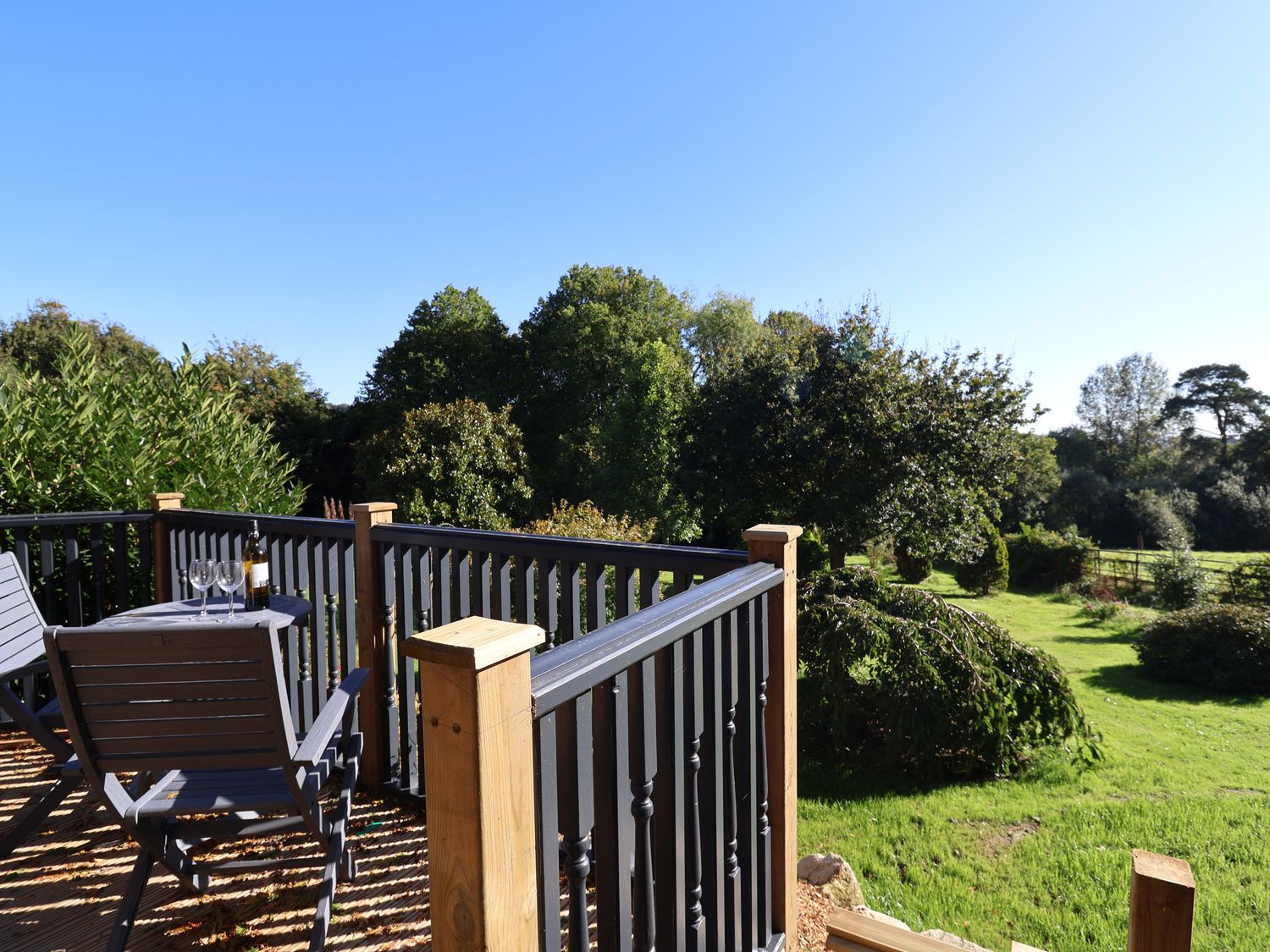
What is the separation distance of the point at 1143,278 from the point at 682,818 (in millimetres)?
27594

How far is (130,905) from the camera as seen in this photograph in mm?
1759

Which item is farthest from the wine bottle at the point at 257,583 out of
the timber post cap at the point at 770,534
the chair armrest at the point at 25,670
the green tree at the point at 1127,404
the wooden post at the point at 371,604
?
the green tree at the point at 1127,404

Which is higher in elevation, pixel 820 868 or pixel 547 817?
pixel 547 817

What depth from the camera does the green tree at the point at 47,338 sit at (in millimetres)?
20500

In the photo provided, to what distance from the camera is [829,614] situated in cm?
584

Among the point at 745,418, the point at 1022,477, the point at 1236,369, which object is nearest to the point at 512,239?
the point at 745,418

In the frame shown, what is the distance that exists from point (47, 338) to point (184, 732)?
26.4m

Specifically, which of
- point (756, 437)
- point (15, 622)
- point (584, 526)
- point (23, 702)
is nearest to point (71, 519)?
point (15, 622)

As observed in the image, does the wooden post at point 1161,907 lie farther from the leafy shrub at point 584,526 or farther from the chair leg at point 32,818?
the leafy shrub at point 584,526

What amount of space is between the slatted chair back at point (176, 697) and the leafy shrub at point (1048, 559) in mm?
18794

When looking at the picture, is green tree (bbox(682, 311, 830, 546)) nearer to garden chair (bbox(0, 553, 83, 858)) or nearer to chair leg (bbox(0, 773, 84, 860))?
garden chair (bbox(0, 553, 83, 858))

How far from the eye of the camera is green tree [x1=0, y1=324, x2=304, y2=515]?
165 inches

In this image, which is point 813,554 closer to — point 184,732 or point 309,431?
point 184,732

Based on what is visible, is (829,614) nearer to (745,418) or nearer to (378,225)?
(745,418)
